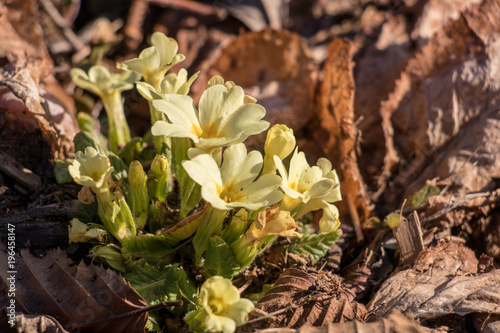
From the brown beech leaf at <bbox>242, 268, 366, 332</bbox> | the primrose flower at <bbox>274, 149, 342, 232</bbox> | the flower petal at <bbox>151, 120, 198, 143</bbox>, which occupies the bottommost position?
the brown beech leaf at <bbox>242, 268, 366, 332</bbox>

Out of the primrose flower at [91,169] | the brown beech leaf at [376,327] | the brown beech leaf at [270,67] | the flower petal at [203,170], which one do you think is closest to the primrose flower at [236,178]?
the flower petal at [203,170]

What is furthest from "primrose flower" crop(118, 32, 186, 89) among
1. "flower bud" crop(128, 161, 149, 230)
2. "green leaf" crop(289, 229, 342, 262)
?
"green leaf" crop(289, 229, 342, 262)

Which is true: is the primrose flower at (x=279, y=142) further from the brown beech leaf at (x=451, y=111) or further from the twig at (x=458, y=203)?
the brown beech leaf at (x=451, y=111)

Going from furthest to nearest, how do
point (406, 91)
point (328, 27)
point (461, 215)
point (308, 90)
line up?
point (328, 27) < point (308, 90) < point (406, 91) < point (461, 215)

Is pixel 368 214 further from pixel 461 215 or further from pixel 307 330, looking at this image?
pixel 307 330

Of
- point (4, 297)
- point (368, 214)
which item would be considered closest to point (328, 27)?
point (368, 214)

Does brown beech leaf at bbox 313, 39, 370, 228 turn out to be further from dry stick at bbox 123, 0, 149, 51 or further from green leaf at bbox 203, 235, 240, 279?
dry stick at bbox 123, 0, 149, 51
